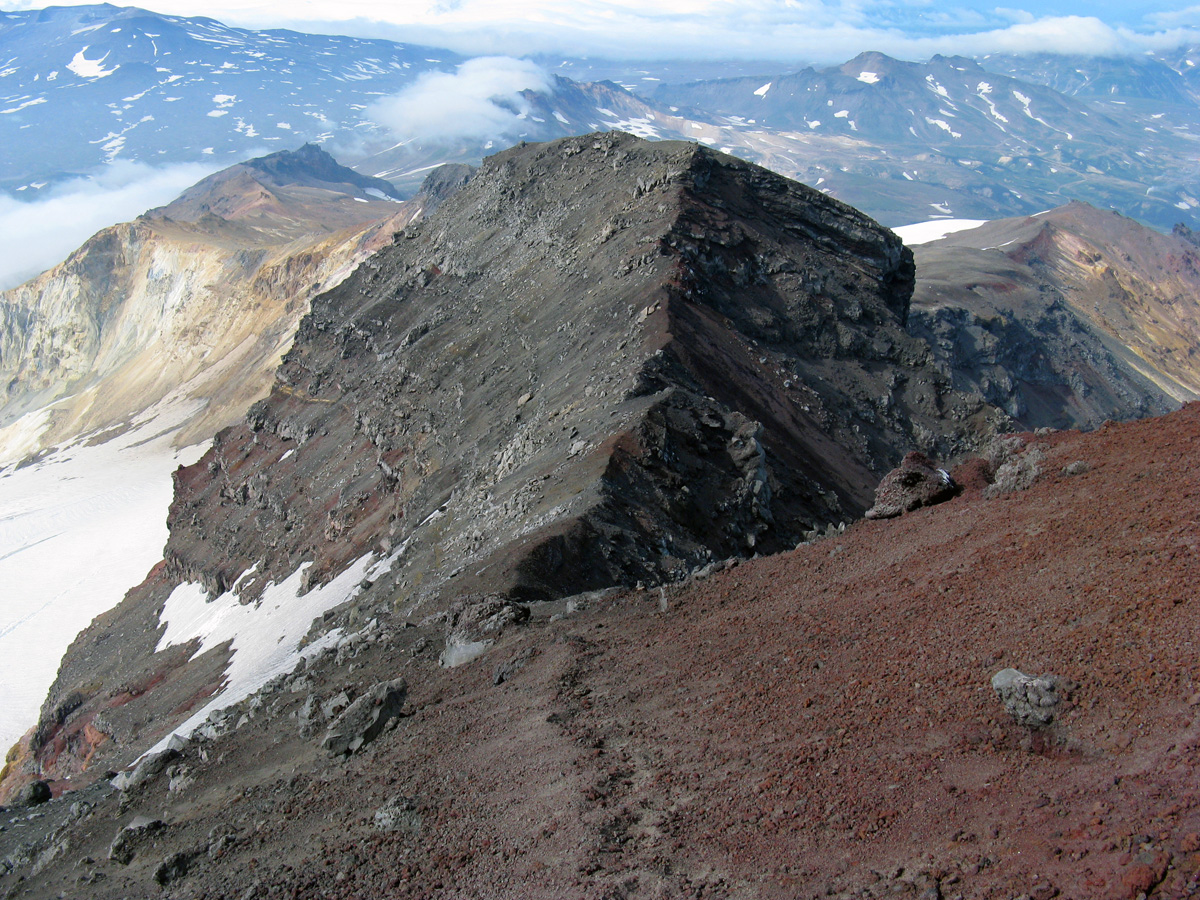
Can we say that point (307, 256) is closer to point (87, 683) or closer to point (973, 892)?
point (87, 683)

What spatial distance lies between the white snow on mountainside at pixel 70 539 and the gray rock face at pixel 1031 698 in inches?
2514

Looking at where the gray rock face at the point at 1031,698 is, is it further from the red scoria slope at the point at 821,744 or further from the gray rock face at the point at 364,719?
the gray rock face at the point at 364,719

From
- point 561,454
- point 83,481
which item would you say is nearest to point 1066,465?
point 561,454

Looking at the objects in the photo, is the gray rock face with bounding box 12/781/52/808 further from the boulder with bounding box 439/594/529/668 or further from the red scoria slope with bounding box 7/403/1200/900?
the boulder with bounding box 439/594/529/668

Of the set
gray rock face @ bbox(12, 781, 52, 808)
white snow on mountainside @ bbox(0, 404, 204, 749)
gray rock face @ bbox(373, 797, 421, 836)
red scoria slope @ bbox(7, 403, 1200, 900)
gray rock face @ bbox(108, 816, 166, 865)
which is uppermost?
red scoria slope @ bbox(7, 403, 1200, 900)

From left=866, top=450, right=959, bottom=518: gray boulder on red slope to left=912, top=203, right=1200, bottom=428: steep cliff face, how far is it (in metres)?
34.6

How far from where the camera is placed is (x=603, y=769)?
12.3 meters

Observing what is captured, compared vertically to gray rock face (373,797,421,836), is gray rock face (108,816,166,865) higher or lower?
lower

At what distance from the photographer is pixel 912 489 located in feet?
62.3

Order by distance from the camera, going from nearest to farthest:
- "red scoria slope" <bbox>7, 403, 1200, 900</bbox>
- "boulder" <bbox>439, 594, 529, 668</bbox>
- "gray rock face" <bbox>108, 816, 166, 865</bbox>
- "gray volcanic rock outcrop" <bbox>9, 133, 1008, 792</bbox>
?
1. "red scoria slope" <bbox>7, 403, 1200, 900</bbox>
2. "gray rock face" <bbox>108, 816, 166, 865</bbox>
3. "boulder" <bbox>439, 594, 529, 668</bbox>
4. "gray volcanic rock outcrop" <bbox>9, 133, 1008, 792</bbox>

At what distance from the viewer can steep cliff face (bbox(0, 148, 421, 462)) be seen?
412 feet

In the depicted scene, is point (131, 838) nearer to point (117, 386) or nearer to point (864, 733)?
point (864, 733)

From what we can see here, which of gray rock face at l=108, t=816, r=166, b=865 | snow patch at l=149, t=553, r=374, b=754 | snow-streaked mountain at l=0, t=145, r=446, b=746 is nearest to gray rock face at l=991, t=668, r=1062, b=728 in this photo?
gray rock face at l=108, t=816, r=166, b=865

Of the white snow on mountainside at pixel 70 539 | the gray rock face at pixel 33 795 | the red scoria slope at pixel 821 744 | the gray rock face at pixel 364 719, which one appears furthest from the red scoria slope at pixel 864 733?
the white snow on mountainside at pixel 70 539
